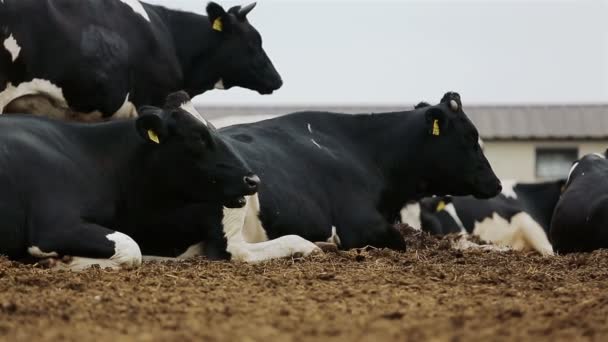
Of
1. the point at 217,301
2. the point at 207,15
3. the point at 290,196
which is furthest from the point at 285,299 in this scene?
the point at 207,15

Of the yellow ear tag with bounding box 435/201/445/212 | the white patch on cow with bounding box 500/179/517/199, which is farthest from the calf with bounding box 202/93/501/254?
the white patch on cow with bounding box 500/179/517/199

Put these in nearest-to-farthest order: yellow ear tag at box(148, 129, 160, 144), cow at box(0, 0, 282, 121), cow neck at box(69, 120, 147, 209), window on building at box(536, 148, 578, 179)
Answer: cow neck at box(69, 120, 147, 209) < yellow ear tag at box(148, 129, 160, 144) < cow at box(0, 0, 282, 121) < window on building at box(536, 148, 578, 179)

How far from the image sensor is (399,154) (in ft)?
35.4

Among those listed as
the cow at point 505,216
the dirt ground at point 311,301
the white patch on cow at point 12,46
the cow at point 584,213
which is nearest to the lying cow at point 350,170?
the dirt ground at point 311,301

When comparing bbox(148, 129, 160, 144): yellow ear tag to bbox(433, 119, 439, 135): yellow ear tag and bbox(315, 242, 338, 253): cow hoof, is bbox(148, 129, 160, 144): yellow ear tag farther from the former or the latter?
bbox(433, 119, 439, 135): yellow ear tag

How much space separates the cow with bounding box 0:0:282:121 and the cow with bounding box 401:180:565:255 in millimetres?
6612

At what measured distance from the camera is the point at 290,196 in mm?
9484

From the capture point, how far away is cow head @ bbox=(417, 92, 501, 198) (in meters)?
10.7

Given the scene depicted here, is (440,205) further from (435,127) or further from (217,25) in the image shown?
(217,25)

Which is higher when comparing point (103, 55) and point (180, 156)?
point (103, 55)

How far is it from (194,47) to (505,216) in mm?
8678

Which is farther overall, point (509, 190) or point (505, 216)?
point (509, 190)

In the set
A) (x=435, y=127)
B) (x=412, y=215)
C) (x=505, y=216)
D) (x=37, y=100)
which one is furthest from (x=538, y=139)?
(x=37, y=100)

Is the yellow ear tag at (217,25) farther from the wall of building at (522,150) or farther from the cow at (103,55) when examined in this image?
the wall of building at (522,150)
